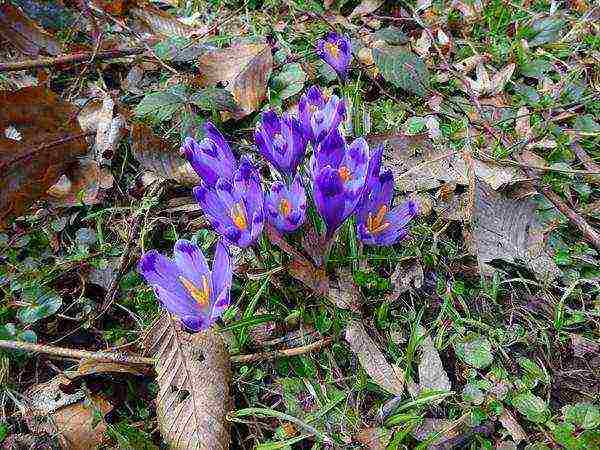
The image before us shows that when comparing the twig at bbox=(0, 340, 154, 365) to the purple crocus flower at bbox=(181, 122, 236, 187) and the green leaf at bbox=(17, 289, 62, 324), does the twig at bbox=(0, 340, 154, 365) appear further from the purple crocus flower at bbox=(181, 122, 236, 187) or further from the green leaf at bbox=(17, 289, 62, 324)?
the purple crocus flower at bbox=(181, 122, 236, 187)

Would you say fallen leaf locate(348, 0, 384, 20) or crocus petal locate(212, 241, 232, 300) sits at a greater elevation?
crocus petal locate(212, 241, 232, 300)

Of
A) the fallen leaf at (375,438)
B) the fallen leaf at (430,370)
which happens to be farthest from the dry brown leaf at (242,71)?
the fallen leaf at (375,438)

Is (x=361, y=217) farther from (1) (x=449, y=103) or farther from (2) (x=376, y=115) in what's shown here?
(1) (x=449, y=103)

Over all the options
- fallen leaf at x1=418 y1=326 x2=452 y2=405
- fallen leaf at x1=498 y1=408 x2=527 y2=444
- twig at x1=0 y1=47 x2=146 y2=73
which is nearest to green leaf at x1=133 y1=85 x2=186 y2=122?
twig at x1=0 y1=47 x2=146 y2=73

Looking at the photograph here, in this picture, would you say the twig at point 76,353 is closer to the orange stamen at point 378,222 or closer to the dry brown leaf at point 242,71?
the orange stamen at point 378,222

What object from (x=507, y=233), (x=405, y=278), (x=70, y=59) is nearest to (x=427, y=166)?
(x=507, y=233)
